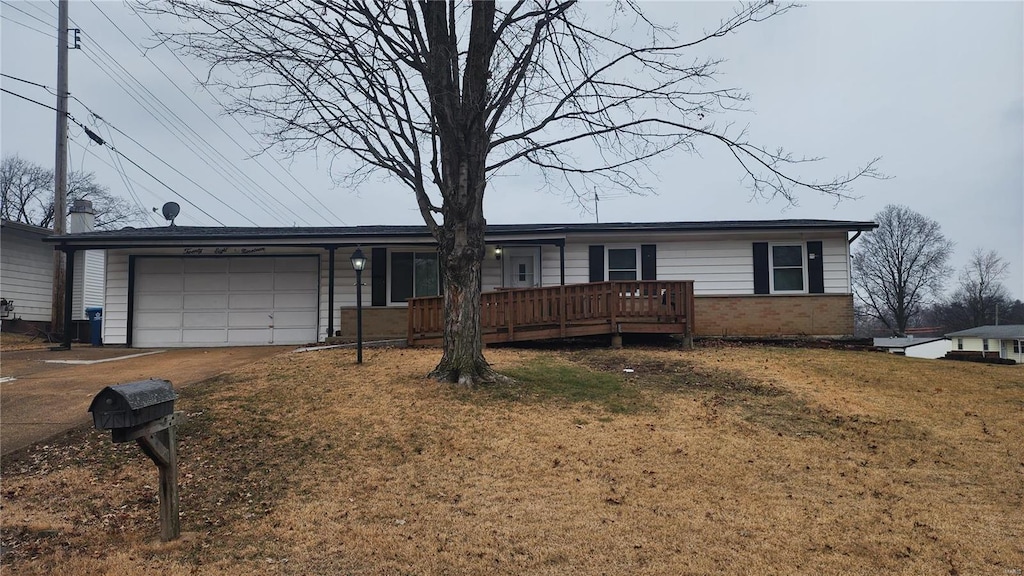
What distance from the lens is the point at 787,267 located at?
14.1 m

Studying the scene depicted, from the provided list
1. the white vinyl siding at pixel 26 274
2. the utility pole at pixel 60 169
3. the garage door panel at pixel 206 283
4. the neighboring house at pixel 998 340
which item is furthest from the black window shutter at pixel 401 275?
the neighboring house at pixel 998 340

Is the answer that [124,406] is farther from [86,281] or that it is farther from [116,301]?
[86,281]

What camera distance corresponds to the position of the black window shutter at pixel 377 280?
47.3ft

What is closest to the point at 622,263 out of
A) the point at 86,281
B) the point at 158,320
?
the point at 158,320

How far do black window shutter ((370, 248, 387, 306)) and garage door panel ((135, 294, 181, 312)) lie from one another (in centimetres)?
558

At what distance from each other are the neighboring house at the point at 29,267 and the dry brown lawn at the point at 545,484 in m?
14.7

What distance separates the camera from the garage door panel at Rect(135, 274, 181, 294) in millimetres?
14945

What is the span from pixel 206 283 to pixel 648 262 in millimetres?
12282

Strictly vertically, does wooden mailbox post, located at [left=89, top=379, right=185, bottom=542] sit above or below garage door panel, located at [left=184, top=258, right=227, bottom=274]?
below

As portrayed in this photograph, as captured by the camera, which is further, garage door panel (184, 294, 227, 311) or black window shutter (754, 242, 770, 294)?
garage door panel (184, 294, 227, 311)

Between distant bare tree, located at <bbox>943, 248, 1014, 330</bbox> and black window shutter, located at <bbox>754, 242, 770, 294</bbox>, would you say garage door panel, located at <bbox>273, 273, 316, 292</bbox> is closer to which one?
black window shutter, located at <bbox>754, 242, 770, 294</bbox>

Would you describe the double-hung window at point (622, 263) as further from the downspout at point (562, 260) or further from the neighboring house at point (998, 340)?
the neighboring house at point (998, 340)

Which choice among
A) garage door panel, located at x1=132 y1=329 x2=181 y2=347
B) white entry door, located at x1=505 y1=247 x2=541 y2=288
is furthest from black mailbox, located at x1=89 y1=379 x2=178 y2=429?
garage door panel, located at x1=132 y1=329 x2=181 y2=347

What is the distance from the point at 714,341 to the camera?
13055 millimetres
